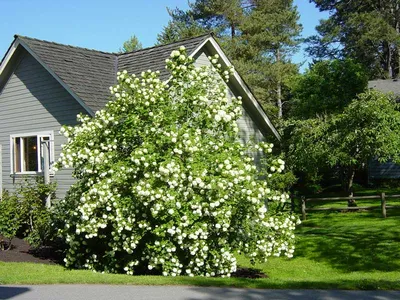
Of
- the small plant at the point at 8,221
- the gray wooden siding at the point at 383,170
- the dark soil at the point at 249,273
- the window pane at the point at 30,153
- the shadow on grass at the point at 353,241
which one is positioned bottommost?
the dark soil at the point at 249,273

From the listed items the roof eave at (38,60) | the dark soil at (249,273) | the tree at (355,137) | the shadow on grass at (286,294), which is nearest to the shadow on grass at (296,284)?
the shadow on grass at (286,294)

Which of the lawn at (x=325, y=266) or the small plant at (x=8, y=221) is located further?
the small plant at (x=8, y=221)

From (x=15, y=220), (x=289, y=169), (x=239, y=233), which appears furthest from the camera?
(x=289, y=169)

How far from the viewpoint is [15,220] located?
14438 millimetres

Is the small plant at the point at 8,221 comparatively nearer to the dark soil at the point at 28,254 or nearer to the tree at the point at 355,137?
the dark soil at the point at 28,254

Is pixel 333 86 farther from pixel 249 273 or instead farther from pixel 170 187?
pixel 170 187

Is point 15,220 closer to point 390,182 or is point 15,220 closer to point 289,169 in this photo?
point 289,169

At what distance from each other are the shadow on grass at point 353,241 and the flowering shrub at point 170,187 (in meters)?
2.49

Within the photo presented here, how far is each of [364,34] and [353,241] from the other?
32.3 metres

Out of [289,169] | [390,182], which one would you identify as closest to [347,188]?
[289,169]

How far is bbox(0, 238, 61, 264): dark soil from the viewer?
13.0m

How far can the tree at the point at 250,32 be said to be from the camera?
41.3 m

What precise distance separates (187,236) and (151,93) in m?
3.30

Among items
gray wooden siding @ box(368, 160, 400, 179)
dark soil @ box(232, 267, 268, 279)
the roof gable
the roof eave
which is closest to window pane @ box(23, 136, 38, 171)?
the roof eave
